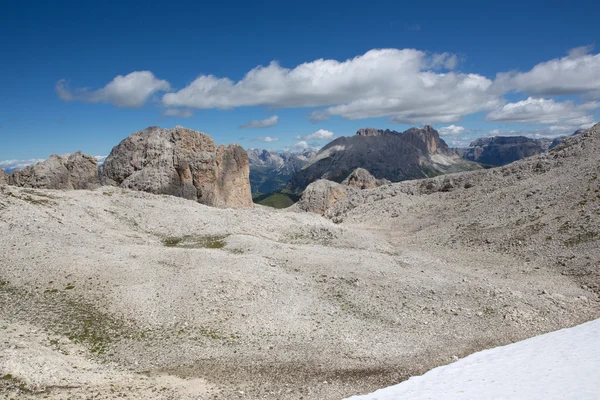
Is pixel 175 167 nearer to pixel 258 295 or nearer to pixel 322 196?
pixel 322 196

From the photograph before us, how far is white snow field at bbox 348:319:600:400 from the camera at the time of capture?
2022 centimetres

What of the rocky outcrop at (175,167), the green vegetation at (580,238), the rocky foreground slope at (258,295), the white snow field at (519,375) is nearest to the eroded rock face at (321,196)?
the rocky outcrop at (175,167)

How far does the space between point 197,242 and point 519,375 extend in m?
35.5

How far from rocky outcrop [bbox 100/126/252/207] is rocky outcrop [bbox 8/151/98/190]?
3.55 m

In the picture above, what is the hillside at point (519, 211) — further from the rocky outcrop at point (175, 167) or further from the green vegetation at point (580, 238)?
the rocky outcrop at point (175, 167)

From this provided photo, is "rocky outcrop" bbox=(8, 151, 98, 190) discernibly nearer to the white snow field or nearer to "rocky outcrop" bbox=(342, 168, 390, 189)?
the white snow field

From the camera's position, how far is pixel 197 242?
153 feet

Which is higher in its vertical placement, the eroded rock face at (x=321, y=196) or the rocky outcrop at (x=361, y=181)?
the rocky outcrop at (x=361, y=181)

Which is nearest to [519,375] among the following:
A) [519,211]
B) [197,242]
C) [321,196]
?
[197,242]

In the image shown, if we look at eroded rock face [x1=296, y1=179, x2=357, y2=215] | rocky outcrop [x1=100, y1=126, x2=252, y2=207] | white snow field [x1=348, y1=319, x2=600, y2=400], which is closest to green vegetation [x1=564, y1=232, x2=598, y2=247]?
white snow field [x1=348, y1=319, x2=600, y2=400]

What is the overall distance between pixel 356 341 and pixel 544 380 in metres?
11.0

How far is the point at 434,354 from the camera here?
84.0 feet

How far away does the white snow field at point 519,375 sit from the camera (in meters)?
20.2

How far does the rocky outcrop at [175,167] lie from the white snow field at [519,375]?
59956mm
